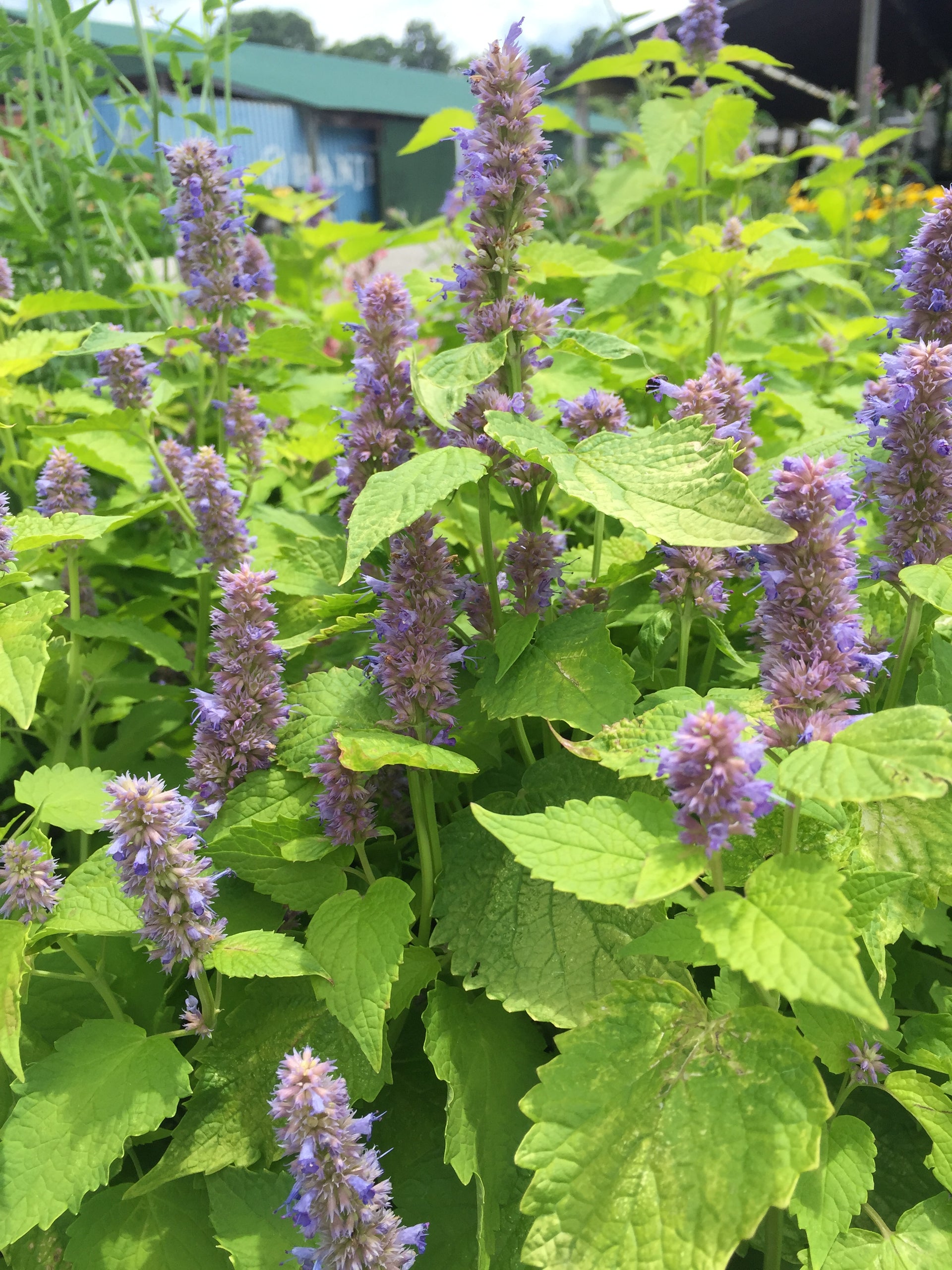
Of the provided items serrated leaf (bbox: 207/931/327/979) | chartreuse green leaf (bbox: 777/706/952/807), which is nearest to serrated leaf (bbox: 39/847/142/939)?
serrated leaf (bbox: 207/931/327/979)

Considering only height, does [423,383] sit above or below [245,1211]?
above

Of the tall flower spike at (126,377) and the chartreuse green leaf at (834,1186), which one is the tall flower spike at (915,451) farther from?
the tall flower spike at (126,377)

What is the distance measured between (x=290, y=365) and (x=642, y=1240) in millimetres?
3851

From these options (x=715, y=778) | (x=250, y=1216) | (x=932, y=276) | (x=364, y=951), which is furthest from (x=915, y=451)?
(x=250, y=1216)

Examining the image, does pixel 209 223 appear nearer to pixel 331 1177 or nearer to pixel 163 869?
pixel 163 869

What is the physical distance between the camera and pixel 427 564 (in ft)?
5.40

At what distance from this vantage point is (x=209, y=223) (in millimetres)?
2607

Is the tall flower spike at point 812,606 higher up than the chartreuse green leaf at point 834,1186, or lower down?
higher up

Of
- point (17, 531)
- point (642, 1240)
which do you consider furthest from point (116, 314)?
point (642, 1240)

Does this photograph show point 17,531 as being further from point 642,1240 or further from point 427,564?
point 642,1240

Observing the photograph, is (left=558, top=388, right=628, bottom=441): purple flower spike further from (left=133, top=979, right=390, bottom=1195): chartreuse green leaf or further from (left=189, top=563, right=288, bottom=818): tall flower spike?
(left=133, top=979, right=390, bottom=1195): chartreuse green leaf

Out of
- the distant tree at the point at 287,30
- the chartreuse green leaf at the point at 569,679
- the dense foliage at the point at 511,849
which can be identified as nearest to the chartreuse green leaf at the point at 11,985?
the dense foliage at the point at 511,849

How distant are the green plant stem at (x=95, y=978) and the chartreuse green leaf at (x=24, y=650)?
423 mm

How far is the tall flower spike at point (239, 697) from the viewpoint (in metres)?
1.72
